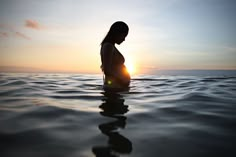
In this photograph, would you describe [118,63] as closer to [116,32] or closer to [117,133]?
[116,32]

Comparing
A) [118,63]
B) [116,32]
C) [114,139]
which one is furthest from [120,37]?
[114,139]

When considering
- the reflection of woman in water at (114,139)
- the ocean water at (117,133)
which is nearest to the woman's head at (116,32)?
the ocean water at (117,133)

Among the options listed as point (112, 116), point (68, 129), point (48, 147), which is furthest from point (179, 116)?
point (48, 147)

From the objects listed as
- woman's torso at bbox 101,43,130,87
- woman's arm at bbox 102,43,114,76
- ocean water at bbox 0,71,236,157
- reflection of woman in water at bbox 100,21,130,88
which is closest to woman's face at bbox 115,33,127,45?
reflection of woman in water at bbox 100,21,130,88

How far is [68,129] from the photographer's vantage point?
2229 millimetres

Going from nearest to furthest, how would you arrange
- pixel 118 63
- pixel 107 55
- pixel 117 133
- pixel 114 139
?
1. pixel 114 139
2. pixel 117 133
3. pixel 107 55
4. pixel 118 63

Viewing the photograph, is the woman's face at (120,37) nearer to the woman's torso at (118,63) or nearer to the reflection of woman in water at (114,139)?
the woman's torso at (118,63)

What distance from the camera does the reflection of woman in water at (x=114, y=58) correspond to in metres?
4.55

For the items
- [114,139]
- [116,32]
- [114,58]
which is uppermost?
[116,32]

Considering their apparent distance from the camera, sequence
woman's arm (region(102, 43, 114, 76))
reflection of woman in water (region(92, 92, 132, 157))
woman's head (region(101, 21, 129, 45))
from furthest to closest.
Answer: woman's head (region(101, 21, 129, 45)) → woman's arm (region(102, 43, 114, 76)) → reflection of woman in water (region(92, 92, 132, 157))

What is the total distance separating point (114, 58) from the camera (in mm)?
4863

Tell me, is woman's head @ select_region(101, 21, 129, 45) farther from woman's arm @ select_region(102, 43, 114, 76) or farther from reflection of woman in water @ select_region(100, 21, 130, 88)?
woman's arm @ select_region(102, 43, 114, 76)

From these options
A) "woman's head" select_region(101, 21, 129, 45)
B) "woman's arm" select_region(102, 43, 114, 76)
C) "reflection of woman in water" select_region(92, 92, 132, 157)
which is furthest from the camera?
"woman's head" select_region(101, 21, 129, 45)

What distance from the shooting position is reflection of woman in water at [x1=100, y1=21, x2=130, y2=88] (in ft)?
14.9
